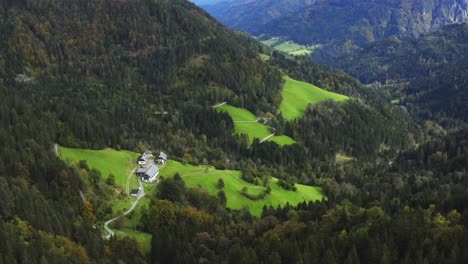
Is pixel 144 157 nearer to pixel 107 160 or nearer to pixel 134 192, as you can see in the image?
pixel 107 160

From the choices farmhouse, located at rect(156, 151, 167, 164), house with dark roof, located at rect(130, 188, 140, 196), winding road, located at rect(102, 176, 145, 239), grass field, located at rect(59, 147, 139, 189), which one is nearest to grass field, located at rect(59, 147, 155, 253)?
grass field, located at rect(59, 147, 139, 189)

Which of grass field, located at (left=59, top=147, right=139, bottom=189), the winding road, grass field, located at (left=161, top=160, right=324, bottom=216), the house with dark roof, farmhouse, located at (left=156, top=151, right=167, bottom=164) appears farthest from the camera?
farmhouse, located at (left=156, top=151, right=167, bottom=164)

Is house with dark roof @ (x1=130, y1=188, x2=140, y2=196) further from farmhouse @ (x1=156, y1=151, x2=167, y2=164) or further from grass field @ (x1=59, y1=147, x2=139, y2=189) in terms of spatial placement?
farmhouse @ (x1=156, y1=151, x2=167, y2=164)

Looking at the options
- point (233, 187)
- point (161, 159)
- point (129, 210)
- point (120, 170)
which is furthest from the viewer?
point (161, 159)

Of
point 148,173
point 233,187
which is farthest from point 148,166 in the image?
point 233,187

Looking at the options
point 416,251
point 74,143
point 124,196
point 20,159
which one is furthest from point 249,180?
point 416,251

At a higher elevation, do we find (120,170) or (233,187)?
(120,170)
